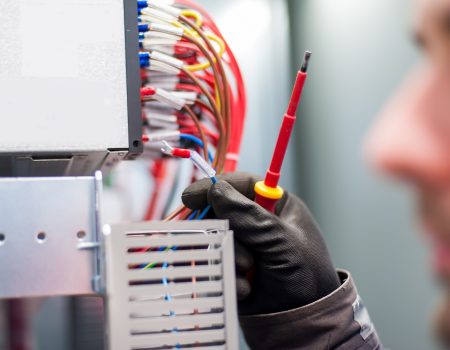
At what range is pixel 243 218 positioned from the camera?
62cm

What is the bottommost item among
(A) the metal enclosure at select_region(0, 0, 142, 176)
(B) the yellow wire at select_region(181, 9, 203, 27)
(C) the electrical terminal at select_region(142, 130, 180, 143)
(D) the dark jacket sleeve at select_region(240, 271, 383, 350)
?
(D) the dark jacket sleeve at select_region(240, 271, 383, 350)

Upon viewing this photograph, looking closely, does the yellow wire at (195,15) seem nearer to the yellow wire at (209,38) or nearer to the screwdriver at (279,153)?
the yellow wire at (209,38)

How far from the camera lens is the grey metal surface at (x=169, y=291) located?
452mm

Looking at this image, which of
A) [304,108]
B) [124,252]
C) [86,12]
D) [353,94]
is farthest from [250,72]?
[124,252]

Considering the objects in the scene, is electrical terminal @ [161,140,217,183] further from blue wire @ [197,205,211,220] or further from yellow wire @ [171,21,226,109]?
yellow wire @ [171,21,226,109]

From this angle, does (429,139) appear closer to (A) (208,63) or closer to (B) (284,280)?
(B) (284,280)

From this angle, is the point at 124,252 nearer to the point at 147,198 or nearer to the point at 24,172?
the point at 24,172

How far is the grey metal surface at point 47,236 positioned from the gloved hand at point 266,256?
0.57 ft

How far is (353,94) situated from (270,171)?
0.38m

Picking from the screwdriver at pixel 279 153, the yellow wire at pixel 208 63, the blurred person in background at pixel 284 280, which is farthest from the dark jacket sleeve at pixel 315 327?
the yellow wire at pixel 208 63

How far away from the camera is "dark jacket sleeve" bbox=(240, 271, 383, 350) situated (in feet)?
2.14

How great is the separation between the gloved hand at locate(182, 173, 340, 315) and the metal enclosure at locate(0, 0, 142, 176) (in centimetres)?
11

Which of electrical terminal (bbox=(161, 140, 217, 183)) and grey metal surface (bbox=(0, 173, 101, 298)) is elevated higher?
electrical terminal (bbox=(161, 140, 217, 183))

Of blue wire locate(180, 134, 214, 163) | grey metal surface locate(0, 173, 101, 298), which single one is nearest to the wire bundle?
blue wire locate(180, 134, 214, 163)
